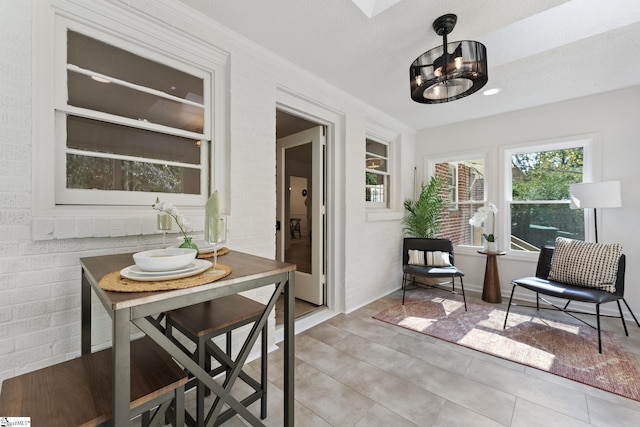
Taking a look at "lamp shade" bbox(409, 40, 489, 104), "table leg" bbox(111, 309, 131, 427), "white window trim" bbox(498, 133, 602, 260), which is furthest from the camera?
"white window trim" bbox(498, 133, 602, 260)

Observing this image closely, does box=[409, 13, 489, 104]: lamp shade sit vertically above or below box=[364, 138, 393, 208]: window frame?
above

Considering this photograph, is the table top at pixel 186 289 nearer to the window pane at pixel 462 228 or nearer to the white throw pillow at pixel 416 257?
the white throw pillow at pixel 416 257

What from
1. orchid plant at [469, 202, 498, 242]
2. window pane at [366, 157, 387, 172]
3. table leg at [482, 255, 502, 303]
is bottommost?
table leg at [482, 255, 502, 303]

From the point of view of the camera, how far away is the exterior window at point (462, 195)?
4125mm

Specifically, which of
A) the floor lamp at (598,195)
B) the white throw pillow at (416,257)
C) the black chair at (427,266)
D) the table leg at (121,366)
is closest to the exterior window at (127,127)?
the table leg at (121,366)

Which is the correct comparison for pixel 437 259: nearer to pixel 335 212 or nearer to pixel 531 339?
pixel 531 339

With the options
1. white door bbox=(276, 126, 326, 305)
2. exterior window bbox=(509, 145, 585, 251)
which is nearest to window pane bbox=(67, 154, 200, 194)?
white door bbox=(276, 126, 326, 305)

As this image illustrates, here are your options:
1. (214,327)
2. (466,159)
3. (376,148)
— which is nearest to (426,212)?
(466,159)

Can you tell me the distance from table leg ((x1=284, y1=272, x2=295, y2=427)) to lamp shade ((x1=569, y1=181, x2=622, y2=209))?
3.39 meters

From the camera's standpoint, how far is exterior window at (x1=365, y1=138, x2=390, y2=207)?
150 inches

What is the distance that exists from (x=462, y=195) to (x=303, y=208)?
2569 millimetres

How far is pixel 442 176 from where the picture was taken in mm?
4488

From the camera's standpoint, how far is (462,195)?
430cm

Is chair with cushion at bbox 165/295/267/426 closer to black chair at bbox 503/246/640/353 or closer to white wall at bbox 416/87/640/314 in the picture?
black chair at bbox 503/246/640/353
